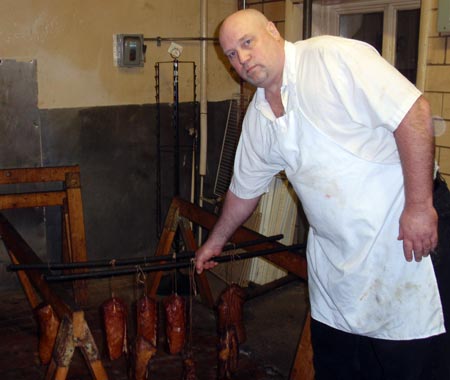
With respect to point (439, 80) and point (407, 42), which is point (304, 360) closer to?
point (439, 80)

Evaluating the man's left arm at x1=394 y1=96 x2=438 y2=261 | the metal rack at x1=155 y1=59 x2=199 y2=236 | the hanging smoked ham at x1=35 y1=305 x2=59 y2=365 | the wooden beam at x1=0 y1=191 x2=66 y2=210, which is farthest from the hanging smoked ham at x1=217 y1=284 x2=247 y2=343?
the metal rack at x1=155 y1=59 x2=199 y2=236

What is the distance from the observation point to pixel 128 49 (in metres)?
4.78

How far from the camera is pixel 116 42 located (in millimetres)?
4773

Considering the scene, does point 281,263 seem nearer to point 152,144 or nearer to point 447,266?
point 447,266

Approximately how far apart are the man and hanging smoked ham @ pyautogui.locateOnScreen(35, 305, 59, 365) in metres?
1.15

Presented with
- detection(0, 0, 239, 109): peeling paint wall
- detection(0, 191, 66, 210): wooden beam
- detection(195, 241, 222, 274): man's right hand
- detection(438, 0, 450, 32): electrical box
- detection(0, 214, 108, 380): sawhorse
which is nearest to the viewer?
detection(0, 214, 108, 380): sawhorse

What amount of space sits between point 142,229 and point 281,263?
2644mm

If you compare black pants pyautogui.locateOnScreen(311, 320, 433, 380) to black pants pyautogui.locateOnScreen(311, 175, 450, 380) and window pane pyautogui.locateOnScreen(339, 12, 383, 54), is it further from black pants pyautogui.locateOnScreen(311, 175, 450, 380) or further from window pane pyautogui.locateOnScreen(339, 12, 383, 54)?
window pane pyautogui.locateOnScreen(339, 12, 383, 54)

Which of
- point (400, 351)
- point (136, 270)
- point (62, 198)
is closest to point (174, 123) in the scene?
point (62, 198)

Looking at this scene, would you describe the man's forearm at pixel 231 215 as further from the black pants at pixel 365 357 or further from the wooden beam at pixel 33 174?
the wooden beam at pixel 33 174

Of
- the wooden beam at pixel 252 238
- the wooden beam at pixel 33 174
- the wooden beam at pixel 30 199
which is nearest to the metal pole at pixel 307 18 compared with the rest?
the wooden beam at pixel 252 238

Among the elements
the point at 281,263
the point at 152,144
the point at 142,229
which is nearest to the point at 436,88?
the point at 281,263

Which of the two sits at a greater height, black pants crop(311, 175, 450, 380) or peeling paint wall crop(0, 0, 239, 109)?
peeling paint wall crop(0, 0, 239, 109)

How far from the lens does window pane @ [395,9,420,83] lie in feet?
13.6
